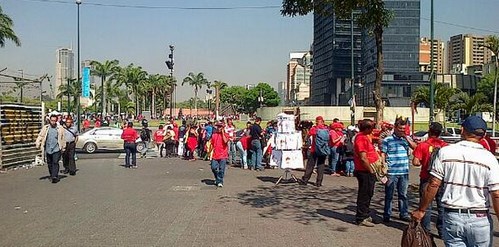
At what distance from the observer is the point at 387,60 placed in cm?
11981

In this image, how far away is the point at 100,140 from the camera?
30.2 meters

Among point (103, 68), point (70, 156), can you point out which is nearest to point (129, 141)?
point (70, 156)

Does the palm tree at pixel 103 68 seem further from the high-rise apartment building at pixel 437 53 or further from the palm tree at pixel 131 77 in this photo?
the high-rise apartment building at pixel 437 53

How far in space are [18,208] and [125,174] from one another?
688cm

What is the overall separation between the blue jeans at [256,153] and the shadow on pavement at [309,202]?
14.3 ft

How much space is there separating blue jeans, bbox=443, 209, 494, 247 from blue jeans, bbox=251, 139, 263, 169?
14.2m

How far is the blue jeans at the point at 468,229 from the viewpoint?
15.4 feet

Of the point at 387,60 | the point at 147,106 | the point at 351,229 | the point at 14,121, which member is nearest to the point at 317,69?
the point at 387,60

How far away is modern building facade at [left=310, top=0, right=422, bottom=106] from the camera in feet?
359

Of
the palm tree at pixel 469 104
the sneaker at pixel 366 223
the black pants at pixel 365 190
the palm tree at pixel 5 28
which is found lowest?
the sneaker at pixel 366 223

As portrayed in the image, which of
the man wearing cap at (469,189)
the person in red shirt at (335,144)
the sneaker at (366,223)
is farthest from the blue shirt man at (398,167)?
the person in red shirt at (335,144)

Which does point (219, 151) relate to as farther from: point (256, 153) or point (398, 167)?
point (398, 167)

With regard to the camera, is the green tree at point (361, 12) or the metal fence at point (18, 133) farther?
the metal fence at point (18, 133)

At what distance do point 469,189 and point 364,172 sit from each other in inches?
180
